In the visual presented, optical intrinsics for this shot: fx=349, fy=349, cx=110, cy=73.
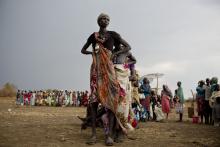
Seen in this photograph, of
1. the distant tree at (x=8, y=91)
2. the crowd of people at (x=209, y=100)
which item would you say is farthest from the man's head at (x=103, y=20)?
the distant tree at (x=8, y=91)

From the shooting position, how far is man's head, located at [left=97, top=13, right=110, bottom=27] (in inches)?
252

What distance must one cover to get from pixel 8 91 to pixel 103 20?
5999 cm

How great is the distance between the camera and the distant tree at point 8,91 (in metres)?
62.7

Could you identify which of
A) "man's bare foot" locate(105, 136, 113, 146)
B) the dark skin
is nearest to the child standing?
the dark skin

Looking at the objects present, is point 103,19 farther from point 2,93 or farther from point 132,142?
point 2,93

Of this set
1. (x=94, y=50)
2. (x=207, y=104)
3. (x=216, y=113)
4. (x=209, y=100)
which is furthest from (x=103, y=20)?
(x=207, y=104)

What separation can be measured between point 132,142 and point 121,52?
1672 millimetres

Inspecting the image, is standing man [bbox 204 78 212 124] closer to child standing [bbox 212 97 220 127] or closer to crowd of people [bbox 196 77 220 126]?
crowd of people [bbox 196 77 220 126]

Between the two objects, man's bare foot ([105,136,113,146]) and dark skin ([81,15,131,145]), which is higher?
dark skin ([81,15,131,145])

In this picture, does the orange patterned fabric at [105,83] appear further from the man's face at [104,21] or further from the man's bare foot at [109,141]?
the man's bare foot at [109,141]

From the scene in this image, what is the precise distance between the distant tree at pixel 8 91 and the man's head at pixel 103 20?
58954 millimetres

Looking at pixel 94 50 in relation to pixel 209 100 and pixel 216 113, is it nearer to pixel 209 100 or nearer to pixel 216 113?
pixel 216 113

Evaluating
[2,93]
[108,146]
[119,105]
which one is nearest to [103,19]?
[119,105]

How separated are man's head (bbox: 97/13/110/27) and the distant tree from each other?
58954 millimetres
